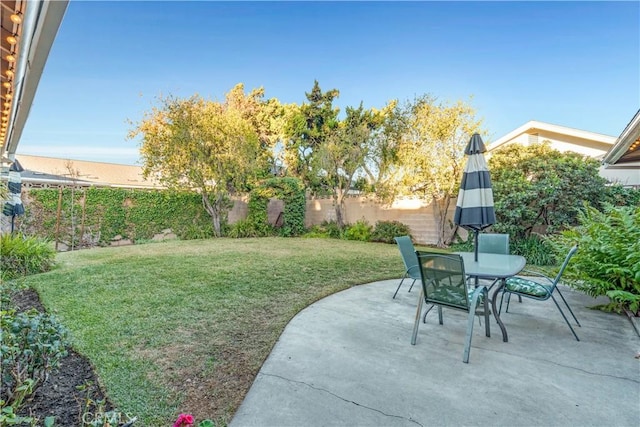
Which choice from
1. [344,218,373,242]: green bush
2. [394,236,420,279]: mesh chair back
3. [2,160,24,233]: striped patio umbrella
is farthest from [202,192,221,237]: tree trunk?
[394,236,420,279]: mesh chair back

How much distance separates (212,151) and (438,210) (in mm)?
8718

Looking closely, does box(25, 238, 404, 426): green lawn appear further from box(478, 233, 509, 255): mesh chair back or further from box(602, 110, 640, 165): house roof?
box(602, 110, 640, 165): house roof

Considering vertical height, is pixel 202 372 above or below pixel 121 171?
below

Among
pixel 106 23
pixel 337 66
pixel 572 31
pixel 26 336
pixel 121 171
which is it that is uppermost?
pixel 337 66

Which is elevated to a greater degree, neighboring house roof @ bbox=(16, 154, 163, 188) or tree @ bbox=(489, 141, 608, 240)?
neighboring house roof @ bbox=(16, 154, 163, 188)

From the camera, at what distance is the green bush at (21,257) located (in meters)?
6.07

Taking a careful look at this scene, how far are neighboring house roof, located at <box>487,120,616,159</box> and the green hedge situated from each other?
499 inches

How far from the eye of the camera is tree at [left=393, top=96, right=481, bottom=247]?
10328mm

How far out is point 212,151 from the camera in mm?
12312

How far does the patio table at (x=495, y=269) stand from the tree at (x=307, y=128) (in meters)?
13.3

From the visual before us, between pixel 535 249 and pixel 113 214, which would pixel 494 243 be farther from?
pixel 113 214

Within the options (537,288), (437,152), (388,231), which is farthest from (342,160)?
(537,288)

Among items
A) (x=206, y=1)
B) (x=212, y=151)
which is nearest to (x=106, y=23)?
(x=206, y=1)

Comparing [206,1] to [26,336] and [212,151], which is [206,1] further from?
[26,336]
